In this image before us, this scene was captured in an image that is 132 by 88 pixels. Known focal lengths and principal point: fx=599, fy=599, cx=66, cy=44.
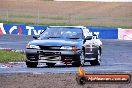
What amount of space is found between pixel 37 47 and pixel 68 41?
1.10 metres

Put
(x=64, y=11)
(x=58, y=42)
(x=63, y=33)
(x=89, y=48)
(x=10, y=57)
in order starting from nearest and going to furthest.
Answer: (x=58, y=42) < (x=63, y=33) < (x=89, y=48) < (x=10, y=57) < (x=64, y=11)

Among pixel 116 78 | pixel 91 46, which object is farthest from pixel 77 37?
pixel 116 78

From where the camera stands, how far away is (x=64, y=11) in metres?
72.4

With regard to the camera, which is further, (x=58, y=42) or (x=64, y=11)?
(x=64, y=11)

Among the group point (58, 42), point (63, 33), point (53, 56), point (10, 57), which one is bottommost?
point (10, 57)

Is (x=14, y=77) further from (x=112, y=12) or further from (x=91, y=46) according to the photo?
(x=112, y=12)

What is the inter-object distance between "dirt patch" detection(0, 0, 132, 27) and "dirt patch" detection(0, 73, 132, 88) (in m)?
41.2

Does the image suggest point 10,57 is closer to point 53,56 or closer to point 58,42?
point 58,42

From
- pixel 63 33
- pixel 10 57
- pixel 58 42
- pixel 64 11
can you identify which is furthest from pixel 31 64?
pixel 64 11

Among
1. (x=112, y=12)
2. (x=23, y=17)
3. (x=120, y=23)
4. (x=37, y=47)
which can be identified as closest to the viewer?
(x=37, y=47)

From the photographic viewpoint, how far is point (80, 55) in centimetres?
1886

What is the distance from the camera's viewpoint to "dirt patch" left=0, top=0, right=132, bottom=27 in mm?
58750

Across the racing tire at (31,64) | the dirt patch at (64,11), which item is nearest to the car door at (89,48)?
the racing tire at (31,64)

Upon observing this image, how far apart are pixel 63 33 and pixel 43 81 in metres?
6.83
